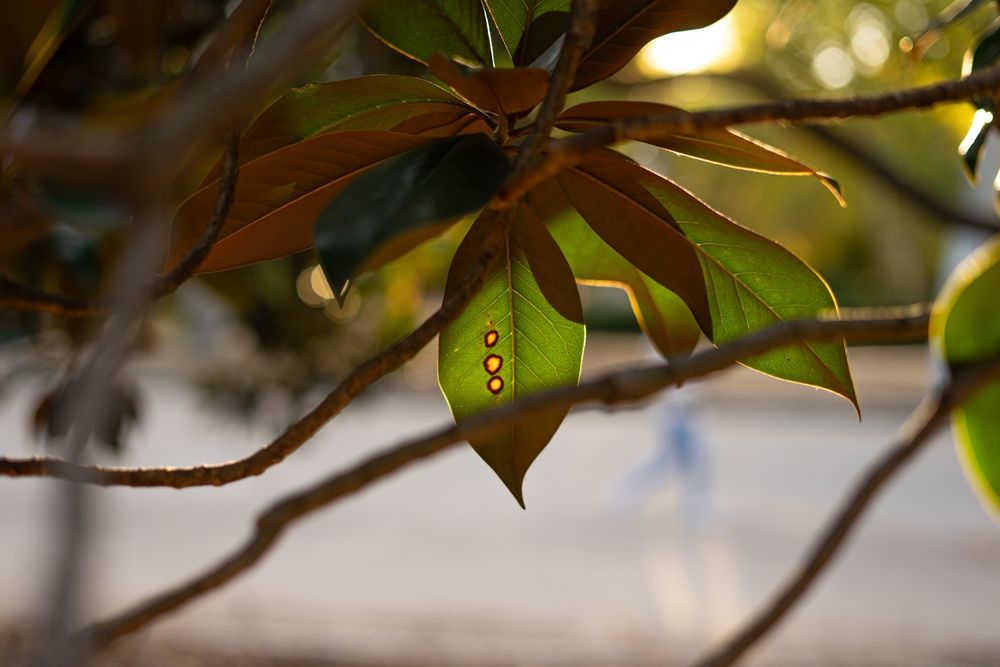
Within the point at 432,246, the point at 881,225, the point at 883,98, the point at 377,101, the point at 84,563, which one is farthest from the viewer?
the point at 881,225

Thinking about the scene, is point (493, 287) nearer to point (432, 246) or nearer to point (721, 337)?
point (721, 337)

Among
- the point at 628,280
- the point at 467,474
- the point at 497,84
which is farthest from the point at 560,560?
the point at 497,84

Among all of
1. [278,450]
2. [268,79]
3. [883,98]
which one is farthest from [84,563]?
[883,98]

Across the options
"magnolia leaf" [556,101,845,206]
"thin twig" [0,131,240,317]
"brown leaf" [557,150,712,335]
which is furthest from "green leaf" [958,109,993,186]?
"thin twig" [0,131,240,317]

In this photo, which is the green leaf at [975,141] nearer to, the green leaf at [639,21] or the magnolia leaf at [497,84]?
the green leaf at [639,21]

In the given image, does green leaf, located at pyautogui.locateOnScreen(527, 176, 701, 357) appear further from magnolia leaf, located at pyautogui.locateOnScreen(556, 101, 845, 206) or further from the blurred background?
the blurred background

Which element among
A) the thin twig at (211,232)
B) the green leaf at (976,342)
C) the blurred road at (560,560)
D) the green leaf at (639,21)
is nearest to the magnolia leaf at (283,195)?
the thin twig at (211,232)

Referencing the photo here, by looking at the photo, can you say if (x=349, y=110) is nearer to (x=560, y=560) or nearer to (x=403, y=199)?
(x=403, y=199)
